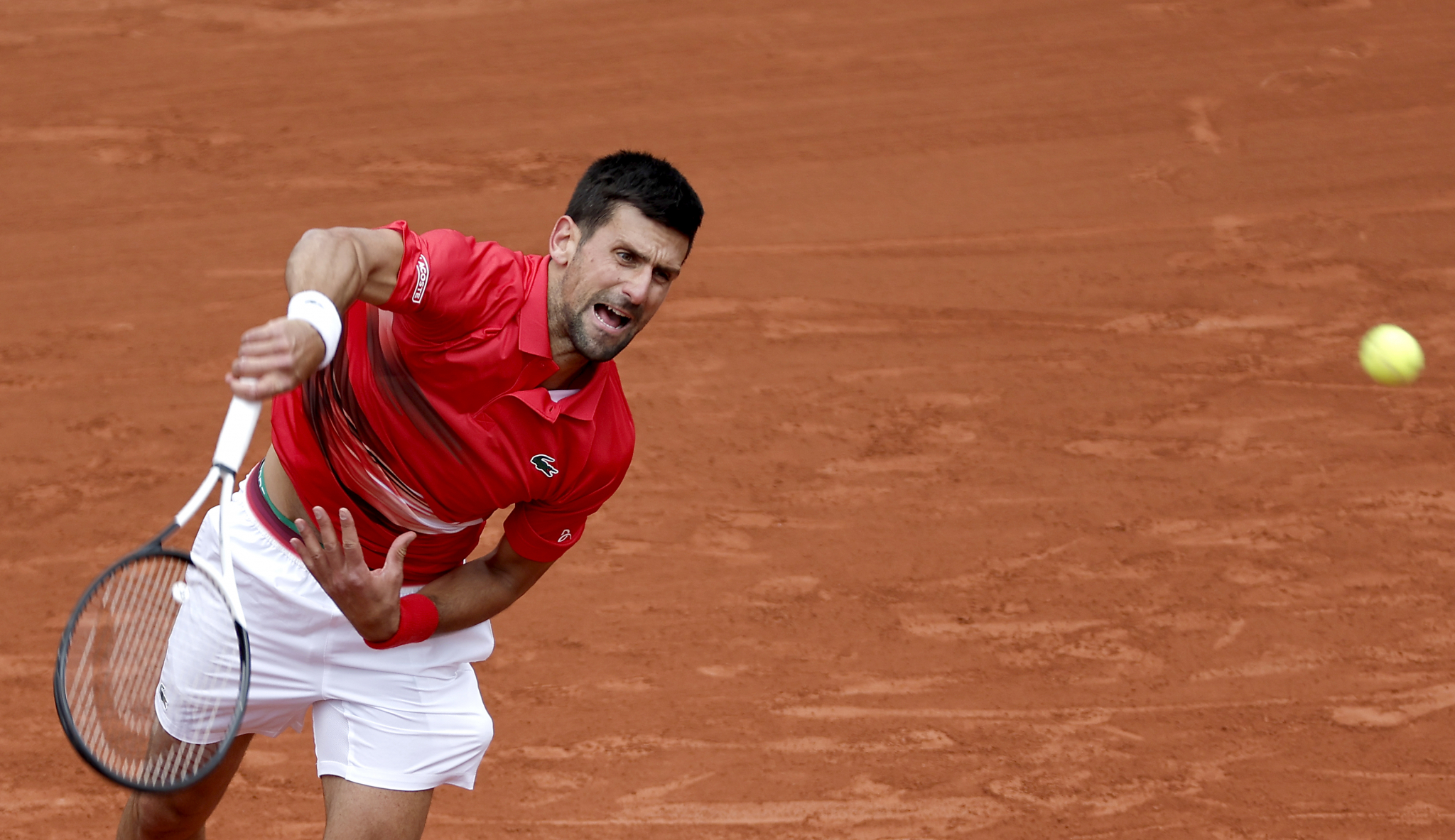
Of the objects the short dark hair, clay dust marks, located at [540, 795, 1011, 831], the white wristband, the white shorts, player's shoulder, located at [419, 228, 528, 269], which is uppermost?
the short dark hair

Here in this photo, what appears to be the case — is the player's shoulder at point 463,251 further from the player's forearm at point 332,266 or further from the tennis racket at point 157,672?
the tennis racket at point 157,672

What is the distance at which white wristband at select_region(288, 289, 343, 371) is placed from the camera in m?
2.68

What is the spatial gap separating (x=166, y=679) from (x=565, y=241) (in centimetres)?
152

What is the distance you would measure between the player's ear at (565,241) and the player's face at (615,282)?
0.05 m

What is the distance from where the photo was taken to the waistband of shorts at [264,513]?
354 cm

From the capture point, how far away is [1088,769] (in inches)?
194

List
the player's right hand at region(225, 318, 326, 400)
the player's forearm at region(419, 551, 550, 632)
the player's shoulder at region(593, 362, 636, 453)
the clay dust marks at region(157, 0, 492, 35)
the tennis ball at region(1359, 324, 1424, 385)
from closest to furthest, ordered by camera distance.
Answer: the player's right hand at region(225, 318, 326, 400) → the player's shoulder at region(593, 362, 636, 453) → the player's forearm at region(419, 551, 550, 632) → the tennis ball at region(1359, 324, 1424, 385) → the clay dust marks at region(157, 0, 492, 35)

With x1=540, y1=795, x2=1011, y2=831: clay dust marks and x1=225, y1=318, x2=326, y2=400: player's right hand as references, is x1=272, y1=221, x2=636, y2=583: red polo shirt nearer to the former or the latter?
x1=225, y1=318, x2=326, y2=400: player's right hand

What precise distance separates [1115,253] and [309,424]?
17.0ft

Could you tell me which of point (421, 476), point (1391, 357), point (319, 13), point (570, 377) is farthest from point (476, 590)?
point (319, 13)

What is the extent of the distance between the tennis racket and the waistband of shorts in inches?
1.8

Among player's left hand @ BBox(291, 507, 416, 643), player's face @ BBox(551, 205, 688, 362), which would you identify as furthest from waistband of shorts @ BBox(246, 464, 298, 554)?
player's face @ BBox(551, 205, 688, 362)

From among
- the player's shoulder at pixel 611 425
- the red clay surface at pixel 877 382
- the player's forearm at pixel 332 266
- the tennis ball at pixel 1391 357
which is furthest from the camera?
the tennis ball at pixel 1391 357

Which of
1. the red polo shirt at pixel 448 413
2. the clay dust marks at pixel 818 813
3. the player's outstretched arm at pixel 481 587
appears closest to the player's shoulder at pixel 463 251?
the red polo shirt at pixel 448 413
